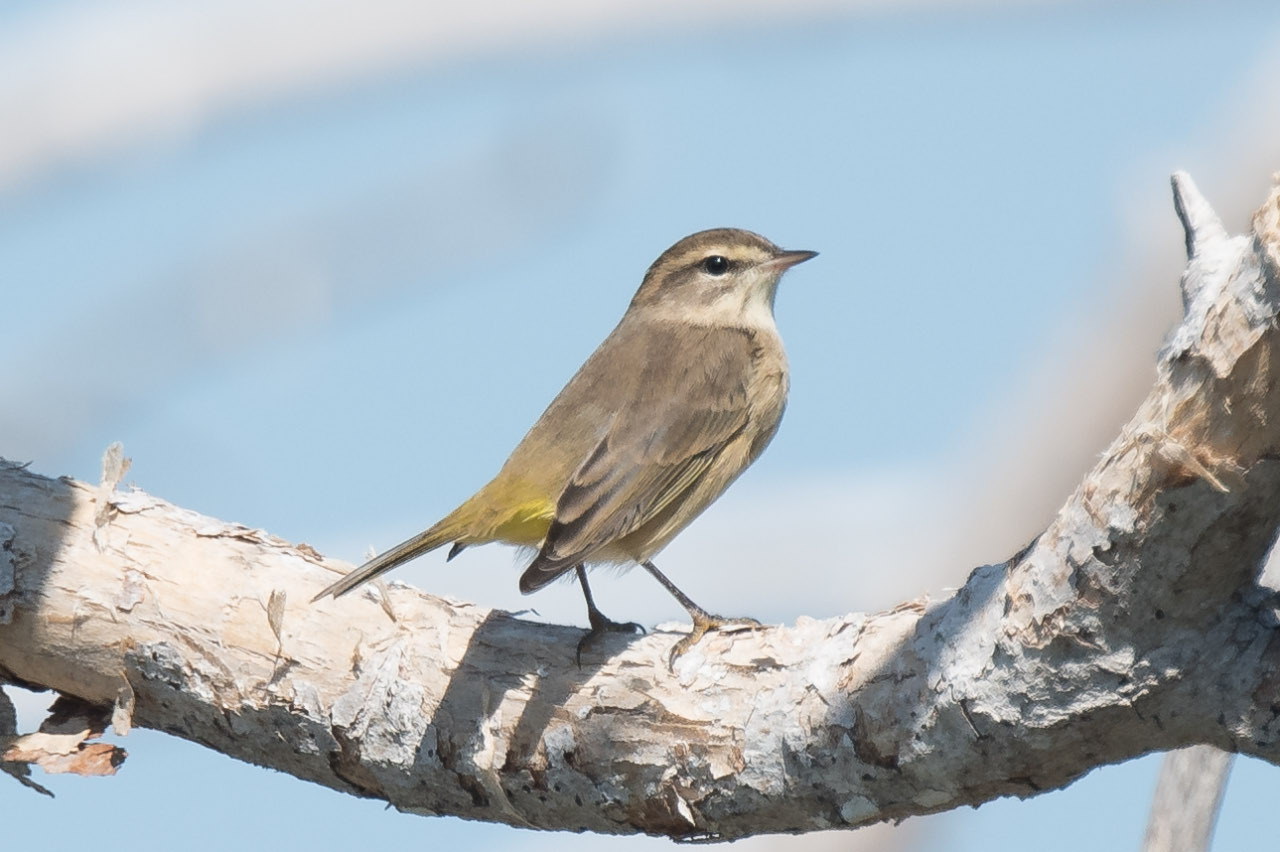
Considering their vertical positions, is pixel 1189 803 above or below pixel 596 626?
above

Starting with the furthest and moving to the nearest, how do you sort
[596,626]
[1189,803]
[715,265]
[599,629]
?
[715,265]
[596,626]
[599,629]
[1189,803]

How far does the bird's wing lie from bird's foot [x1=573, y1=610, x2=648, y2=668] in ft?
0.63

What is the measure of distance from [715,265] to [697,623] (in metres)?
2.46

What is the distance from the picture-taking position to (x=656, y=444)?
564cm

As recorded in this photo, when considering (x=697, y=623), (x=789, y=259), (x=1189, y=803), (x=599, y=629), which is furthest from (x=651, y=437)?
(x=1189, y=803)

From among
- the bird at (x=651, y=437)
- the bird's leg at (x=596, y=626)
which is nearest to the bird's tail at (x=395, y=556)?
the bird at (x=651, y=437)

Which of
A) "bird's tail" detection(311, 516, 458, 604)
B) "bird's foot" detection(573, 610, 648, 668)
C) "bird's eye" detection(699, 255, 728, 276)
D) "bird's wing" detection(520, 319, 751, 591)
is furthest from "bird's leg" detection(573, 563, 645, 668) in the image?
"bird's eye" detection(699, 255, 728, 276)

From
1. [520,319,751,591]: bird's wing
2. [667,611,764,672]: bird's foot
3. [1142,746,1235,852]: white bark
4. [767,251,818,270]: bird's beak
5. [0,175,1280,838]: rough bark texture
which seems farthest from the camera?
[767,251,818,270]: bird's beak

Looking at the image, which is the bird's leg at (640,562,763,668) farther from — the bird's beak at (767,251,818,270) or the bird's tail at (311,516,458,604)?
the bird's beak at (767,251,818,270)

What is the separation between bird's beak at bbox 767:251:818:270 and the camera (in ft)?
22.0

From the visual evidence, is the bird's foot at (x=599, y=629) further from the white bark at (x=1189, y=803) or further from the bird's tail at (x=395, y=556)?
the white bark at (x=1189, y=803)

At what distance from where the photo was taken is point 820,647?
4.06 metres

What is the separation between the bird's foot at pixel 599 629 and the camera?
4441mm

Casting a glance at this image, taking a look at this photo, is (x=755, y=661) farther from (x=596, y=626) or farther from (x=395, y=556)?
(x=395, y=556)
